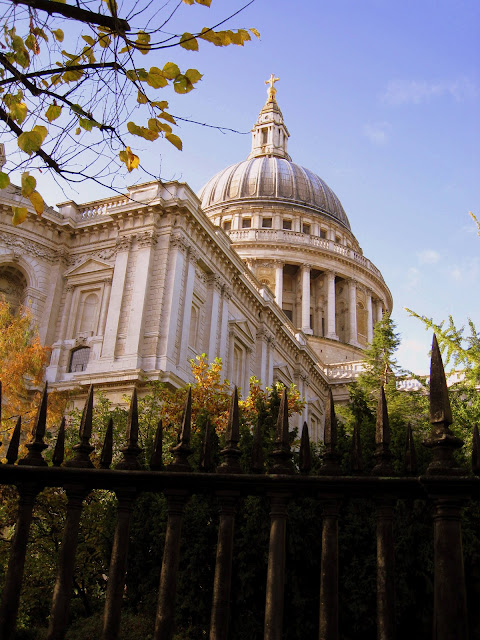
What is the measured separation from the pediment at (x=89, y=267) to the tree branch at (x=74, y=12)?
21.7m

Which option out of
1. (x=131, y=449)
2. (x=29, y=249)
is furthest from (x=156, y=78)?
(x=29, y=249)

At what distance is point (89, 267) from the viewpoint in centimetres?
2681

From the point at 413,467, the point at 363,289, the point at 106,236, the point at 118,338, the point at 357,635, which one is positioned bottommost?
the point at 357,635

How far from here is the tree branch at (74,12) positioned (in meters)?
4.63

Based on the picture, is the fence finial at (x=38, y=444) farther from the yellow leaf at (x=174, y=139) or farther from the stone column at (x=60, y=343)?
the stone column at (x=60, y=343)

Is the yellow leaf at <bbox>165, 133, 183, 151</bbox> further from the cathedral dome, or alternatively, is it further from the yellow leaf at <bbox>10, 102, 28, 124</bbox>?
the cathedral dome

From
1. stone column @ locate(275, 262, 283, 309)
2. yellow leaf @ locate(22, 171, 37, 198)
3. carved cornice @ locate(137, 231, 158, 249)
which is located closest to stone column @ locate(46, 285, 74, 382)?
carved cornice @ locate(137, 231, 158, 249)

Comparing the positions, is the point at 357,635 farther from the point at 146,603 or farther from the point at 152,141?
the point at 152,141

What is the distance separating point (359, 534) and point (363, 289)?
47200 millimetres

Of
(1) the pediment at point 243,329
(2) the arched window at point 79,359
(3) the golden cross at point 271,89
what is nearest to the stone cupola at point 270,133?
(3) the golden cross at point 271,89

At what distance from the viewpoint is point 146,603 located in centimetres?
932

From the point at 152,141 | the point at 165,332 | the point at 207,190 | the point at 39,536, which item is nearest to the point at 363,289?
the point at 207,190

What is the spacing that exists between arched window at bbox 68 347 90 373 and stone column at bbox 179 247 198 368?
373cm

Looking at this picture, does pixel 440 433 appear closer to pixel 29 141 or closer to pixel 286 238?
pixel 29 141
